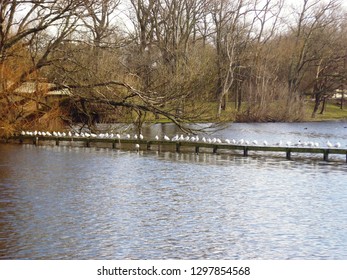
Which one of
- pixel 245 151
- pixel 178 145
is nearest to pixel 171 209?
pixel 245 151

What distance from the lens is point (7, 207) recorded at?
14453mm

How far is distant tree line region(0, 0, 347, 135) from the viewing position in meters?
26.5

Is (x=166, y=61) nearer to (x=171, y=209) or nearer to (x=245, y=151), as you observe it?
(x=245, y=151)

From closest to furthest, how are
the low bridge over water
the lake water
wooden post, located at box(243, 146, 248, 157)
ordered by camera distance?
1. the lake water
2. the low bridge over water
3. wooden post, located at box(243, 146, 248, 157)

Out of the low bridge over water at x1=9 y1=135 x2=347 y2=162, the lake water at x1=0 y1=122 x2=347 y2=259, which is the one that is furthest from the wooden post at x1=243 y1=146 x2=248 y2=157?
the lake water at x1=0 y1=122 x2=347 y2=259

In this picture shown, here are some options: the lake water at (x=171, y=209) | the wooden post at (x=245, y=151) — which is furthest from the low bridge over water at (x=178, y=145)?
the lake water at (x=171, y=209)

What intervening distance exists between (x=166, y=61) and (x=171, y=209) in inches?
1465

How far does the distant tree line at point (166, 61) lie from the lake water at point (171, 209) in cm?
442

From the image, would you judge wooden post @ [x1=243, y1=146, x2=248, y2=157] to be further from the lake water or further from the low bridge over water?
the lake water

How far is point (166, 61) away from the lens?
50844 mm

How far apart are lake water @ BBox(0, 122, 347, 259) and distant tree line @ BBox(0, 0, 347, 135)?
4.42 metres

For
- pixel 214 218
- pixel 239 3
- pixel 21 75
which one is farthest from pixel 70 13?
pixel 239 3

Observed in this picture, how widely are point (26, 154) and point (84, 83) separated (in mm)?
3982
